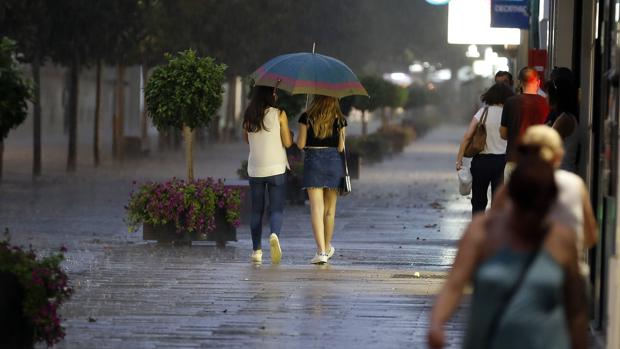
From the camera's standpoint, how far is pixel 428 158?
4669 centimetres

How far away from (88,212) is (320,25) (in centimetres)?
3283

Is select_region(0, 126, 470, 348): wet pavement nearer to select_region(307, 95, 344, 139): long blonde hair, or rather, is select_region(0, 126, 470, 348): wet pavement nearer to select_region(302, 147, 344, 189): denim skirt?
select_region(302, 147, 344, 189): denim skirt

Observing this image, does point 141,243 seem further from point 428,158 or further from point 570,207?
point 428,158

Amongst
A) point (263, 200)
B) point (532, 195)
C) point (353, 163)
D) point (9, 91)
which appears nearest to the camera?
point (532, 195)

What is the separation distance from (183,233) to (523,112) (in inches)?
211

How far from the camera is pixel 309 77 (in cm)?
1420

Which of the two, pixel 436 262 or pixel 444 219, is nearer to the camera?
pixel 436 262

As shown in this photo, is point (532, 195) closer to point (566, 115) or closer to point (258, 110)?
point (566, 115)

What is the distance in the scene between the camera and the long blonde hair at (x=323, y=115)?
1373cm

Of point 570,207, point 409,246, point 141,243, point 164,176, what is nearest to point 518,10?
point 409,246

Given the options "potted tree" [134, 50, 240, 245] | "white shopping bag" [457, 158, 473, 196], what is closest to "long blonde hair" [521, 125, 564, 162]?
"white shopping bag" [457, 158, 473, 196]

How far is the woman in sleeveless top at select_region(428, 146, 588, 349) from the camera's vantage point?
Answer: 5.18 metres

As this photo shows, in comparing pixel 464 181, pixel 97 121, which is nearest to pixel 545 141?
pixel 464 181

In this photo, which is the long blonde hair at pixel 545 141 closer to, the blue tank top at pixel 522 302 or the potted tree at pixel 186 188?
the blue tank top at pixel 522 302
